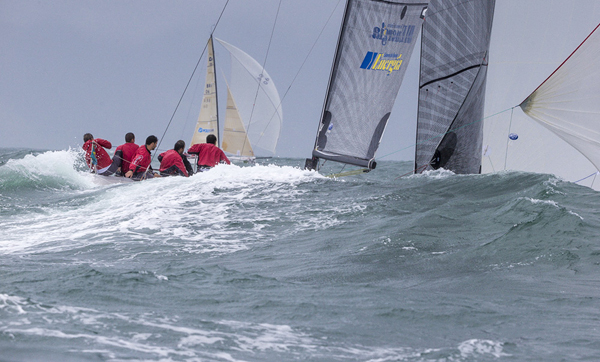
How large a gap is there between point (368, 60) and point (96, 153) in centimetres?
634

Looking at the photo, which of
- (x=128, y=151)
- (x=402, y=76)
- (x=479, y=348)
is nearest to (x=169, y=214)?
(x=128, y=151)

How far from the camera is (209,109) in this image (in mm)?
27094

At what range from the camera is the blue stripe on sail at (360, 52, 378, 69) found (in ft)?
38.7

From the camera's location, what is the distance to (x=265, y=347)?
3.04 meters

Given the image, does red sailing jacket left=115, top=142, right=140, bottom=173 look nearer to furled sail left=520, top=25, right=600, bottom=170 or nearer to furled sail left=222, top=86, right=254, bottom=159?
furled sail left=520, top=25, right=600, bottom=170

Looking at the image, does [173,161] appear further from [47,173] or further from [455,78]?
[455,78]

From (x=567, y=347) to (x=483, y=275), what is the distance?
1621 millimetres

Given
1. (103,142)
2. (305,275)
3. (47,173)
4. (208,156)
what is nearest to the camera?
(305,275)

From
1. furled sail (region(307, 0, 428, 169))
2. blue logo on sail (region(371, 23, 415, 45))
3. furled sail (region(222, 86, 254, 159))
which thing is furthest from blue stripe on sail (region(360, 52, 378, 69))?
furled sail (region(222, 86, 254, 159))

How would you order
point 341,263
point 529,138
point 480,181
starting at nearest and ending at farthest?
point 341,263 → point 480,181 → point 529,138

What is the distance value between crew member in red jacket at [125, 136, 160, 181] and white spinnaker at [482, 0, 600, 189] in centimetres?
710

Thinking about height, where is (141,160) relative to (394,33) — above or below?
below

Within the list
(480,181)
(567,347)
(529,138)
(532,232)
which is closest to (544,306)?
(567,347)

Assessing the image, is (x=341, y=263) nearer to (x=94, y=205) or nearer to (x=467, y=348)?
(x=467, y=348)
